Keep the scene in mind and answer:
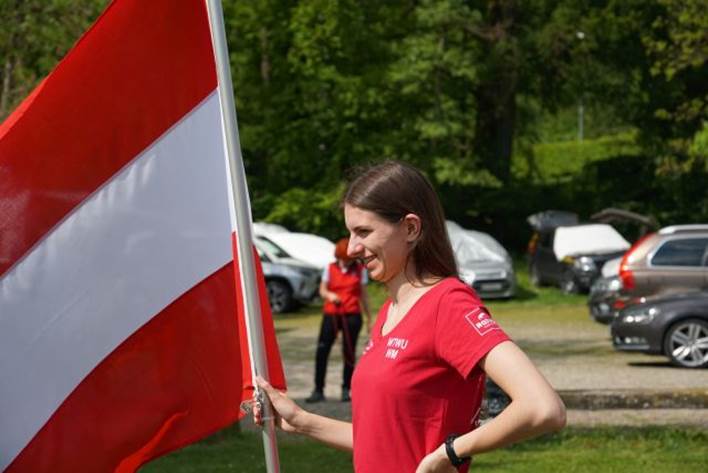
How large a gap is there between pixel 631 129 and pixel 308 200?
14.2 meters

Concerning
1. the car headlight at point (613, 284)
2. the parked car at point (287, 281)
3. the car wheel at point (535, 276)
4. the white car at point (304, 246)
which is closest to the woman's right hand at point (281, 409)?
the car headlight at point (613, 284)

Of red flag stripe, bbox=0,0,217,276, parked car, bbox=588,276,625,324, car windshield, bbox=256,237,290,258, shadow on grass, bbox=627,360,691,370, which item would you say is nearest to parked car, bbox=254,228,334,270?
car windshield, bbox=256,237,290,258

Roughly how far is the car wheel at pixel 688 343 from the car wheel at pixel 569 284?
14185 millimetres

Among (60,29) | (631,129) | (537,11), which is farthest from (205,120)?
(631,129)

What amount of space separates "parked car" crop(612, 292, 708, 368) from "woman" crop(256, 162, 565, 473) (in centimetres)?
1661

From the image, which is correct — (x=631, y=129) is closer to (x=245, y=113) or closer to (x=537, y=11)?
(x=537, y=11)

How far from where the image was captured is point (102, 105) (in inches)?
196

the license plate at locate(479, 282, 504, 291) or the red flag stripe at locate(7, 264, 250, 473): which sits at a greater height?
the red flag stripe at locate(7, 264, 250, 473)

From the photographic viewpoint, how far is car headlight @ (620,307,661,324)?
20.3 meters

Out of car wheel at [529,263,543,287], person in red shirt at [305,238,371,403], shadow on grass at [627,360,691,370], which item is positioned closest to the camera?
person in red shirt at [305,238,371,403]

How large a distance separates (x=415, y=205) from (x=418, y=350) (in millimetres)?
367

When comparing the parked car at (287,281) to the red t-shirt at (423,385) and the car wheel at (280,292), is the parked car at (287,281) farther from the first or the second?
the red t-shirt at (423,385)

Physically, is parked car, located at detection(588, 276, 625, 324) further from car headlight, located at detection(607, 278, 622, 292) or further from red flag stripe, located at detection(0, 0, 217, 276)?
red flag stripe, located at detection(0, 0, 217, 276)

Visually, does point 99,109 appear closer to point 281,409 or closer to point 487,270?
point 281,409
